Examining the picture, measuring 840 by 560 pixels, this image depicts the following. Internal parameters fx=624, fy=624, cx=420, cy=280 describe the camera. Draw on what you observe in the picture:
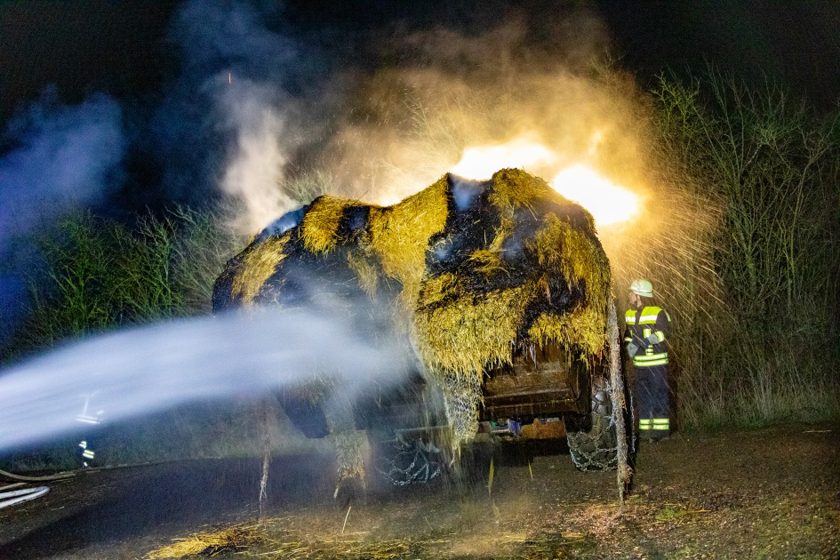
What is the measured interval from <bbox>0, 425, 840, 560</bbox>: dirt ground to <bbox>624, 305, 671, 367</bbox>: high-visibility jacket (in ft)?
3.97

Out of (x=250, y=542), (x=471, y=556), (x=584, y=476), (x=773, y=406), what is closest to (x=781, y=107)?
(x=773, y=406)

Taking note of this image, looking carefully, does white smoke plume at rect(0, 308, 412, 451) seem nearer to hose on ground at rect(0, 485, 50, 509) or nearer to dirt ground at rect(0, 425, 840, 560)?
hose on ground at rect(0, 485, 50, 509)

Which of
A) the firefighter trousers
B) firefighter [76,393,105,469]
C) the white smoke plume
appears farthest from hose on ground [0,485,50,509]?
the firefighter trousers

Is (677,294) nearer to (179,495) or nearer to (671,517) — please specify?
(671,517)

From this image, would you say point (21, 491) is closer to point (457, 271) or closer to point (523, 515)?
point (523, 515)

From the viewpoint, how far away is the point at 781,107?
11.1 m

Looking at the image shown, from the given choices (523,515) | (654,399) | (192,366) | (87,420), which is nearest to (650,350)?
(654,399)

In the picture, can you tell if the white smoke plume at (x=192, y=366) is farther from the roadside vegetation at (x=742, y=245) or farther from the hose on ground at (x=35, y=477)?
the roadside vegetation at (x=742, y=245)

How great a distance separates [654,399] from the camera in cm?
878

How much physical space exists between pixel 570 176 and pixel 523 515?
4.50 metres

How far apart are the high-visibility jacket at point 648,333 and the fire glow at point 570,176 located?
140 centimetres

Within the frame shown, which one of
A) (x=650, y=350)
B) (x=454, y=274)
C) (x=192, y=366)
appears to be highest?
(x=454, y=274)

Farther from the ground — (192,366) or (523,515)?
(192,366)

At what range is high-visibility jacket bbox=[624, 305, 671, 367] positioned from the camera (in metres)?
8.52
